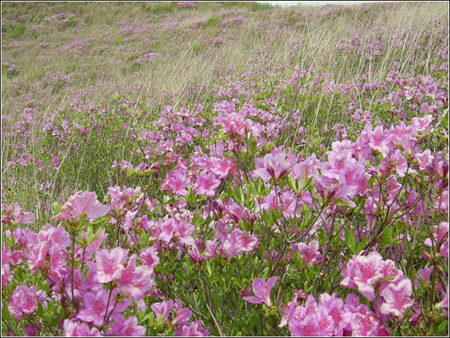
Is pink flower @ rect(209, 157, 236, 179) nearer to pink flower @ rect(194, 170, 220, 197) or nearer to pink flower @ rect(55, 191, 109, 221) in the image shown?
pink flower @ rect(194, 170, 220, 197)

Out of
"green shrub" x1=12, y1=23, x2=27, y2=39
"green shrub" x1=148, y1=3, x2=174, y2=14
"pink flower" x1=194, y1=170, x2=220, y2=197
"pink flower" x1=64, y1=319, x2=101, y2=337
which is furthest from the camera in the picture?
"green shrub" x1=148, y1=3, x2=174, y2=14

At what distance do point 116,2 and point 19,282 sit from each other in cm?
2556

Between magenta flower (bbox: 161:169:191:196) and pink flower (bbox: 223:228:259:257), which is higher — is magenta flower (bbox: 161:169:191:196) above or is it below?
above

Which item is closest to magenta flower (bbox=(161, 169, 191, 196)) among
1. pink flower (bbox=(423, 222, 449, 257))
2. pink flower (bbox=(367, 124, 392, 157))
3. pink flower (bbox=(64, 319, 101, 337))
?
pink flower (bbox=(64, 319, 101, 337))

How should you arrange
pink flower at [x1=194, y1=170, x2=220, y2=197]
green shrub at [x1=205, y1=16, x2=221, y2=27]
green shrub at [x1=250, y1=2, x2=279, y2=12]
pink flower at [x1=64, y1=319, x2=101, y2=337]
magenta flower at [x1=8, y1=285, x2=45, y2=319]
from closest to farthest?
pink flower at [x1=64, y1=319, x2=101, y2=337]
magenta flower at [x1=8, y1=285, x2=45, y2=319]
pink flower at [x1=194, y1=170, x2=220, y2=197]
green shrub at [x1=205, y1=16, x2=221, y2=27]
green shrub at [x1=250, y1=2, x2=279, y2=12]

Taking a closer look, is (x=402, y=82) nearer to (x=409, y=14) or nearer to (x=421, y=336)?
(x=421, y=336)

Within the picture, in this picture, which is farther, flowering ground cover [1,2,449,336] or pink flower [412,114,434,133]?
pink flower [412,114,434,133]

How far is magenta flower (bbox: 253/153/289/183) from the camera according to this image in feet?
4.22

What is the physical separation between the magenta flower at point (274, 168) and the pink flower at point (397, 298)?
522 millimetres

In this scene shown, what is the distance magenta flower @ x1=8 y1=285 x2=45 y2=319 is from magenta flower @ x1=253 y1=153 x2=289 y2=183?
34.5 inches

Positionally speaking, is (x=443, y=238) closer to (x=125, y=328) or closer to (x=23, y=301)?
(x=125, y=328)

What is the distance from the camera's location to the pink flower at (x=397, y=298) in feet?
3.27

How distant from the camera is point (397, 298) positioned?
1036 millimetres

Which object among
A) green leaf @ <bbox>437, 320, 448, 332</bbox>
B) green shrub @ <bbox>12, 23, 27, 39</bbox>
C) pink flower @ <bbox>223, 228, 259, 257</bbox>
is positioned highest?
green shrub @ <bbox>12, 23, 27, 39</bbox>
